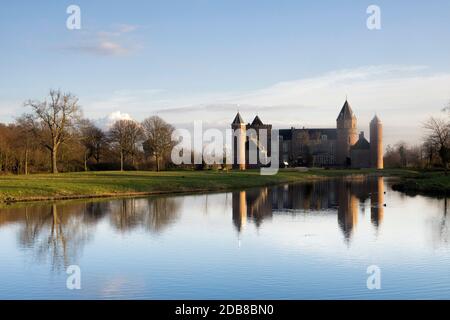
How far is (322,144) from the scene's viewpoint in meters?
137

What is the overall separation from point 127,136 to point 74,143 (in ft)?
70.9

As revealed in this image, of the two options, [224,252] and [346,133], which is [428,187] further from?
[346,133]

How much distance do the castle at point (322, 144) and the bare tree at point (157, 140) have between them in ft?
103

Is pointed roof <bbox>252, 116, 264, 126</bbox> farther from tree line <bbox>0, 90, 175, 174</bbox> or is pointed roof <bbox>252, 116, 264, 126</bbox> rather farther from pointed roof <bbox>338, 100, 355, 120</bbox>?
tree line <bbox>0, 90, 175, 174</bbox>

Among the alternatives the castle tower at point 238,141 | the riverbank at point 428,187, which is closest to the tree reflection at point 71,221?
the riverbank at point 428,187

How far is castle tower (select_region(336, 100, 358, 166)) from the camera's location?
129m

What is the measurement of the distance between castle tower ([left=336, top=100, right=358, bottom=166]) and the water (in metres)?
102

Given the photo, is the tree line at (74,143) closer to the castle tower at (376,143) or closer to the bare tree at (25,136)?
the bare tree at (25,136)

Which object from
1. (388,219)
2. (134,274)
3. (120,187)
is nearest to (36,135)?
(120,187)

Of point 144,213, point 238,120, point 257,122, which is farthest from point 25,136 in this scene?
point 257,122

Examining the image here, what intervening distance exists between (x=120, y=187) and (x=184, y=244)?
24239 millimetres

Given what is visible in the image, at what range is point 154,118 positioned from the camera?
304 feet

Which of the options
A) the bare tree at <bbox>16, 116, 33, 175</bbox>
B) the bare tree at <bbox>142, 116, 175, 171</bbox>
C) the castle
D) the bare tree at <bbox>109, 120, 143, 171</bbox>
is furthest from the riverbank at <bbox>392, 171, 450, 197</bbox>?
the castle
